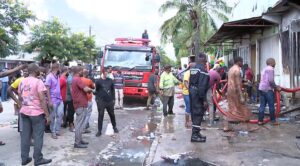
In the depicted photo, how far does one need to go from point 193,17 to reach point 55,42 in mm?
13688

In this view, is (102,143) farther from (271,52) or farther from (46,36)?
(46,36)

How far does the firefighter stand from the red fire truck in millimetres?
8902

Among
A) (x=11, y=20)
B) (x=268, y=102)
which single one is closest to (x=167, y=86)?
(x=268, y=102)

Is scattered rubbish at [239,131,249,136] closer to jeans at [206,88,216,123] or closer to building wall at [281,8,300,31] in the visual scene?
jeans at [206,88,216,123]

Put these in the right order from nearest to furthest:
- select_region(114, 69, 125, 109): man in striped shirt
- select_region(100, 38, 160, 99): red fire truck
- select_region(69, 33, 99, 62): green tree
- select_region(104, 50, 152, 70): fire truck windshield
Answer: select_region(114, 69, 125, 109): man in striped shirt
select_region(100, 38, 160, 99): red fire truck
select_region(104, 50, 152, 70): fire truck windshield
select_region(69, 33, 99, 62): green tree

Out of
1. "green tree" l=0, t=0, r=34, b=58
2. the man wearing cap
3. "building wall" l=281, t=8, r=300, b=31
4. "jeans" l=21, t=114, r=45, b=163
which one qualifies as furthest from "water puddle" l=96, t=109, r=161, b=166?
"green tree" l=0, t=0, r=34, b=58

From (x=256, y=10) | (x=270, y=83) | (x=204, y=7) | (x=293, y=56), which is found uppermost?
(x=204, y=7)

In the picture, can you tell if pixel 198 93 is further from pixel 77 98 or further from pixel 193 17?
pixel 193 17

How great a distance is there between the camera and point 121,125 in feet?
38.3

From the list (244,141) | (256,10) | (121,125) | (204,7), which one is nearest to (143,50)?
(256,10)

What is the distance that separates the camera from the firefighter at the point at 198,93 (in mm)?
8195

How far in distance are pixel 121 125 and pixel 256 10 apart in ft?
31.7

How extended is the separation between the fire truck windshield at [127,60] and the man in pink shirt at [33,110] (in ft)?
34.8

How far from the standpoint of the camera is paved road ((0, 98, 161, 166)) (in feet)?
23.9
